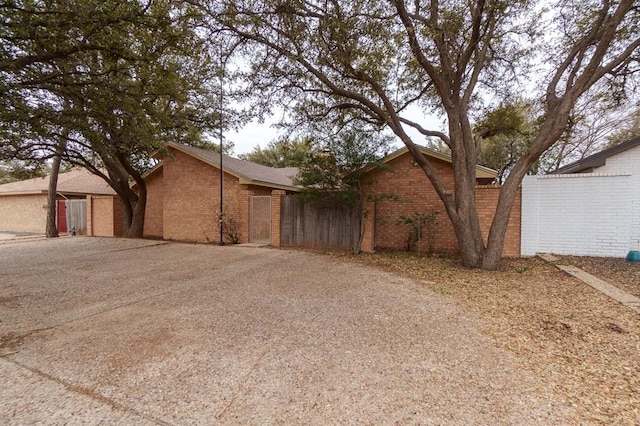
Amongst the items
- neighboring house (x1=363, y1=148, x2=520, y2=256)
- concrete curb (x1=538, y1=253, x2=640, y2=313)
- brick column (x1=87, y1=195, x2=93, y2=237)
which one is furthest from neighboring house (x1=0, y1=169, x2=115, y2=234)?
concrete curb (x1=538, y1=253, x2=640, y2=313)

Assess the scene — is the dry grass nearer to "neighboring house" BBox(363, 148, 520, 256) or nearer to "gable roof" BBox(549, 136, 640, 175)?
"neighboring house" BBox(363, 148, 520, 256)

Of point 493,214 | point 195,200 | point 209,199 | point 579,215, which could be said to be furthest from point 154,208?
point 579,215

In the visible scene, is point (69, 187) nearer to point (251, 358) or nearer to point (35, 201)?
point (35, 201)

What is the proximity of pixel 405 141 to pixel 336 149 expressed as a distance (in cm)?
212

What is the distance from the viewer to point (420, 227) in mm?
9258

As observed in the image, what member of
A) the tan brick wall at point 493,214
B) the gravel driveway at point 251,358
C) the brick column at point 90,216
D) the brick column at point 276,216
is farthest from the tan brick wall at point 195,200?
the tan brick wall at point 493,214

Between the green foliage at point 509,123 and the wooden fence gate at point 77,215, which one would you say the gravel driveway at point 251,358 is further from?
the wooden fence gate at point 77,215

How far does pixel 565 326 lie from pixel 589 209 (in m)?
6.03

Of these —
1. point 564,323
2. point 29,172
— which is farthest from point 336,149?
point 29,172

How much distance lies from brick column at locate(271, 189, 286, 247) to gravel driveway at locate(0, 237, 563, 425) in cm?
506

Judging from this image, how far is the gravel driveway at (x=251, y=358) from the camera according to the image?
2.17 m

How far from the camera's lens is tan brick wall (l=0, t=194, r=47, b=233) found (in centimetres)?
1733

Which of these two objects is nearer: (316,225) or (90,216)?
(316,225)

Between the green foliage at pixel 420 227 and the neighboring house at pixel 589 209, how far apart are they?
242cm
